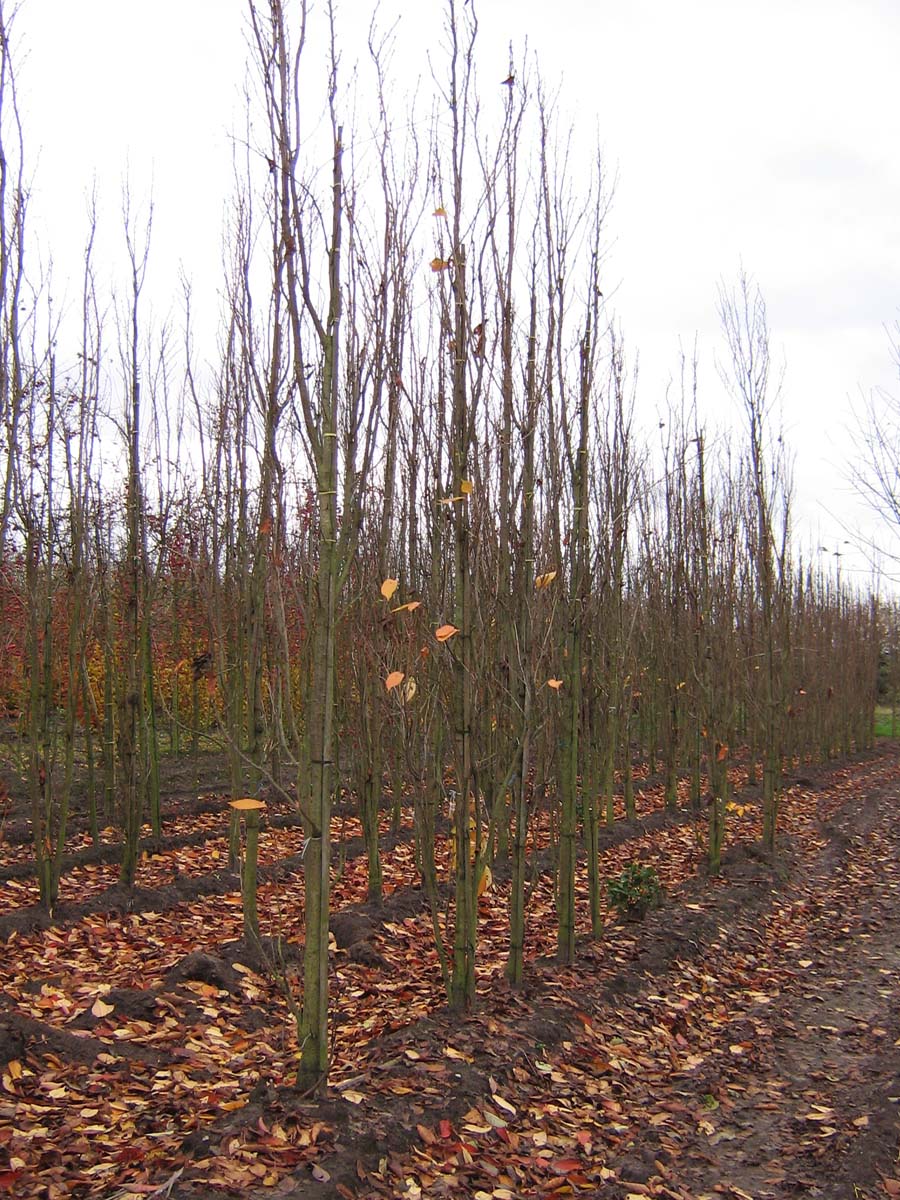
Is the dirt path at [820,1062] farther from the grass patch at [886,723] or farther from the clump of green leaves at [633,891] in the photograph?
the grass patch at [886,723]

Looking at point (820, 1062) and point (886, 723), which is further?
point (886, 723)

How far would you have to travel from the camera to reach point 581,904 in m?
7.64

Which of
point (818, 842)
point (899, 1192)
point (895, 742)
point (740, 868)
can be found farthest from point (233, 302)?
point (895, 742)

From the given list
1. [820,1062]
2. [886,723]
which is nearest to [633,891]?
[820,1062]

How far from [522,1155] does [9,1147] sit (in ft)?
6.03

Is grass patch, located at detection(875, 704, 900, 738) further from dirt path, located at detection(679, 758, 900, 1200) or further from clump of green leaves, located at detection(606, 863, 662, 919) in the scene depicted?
clump of green leaves, located at detection(606, 863, 662, 919)

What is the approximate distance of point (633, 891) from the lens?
6.71m

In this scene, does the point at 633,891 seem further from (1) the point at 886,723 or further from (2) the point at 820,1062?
(1) the point at 886,723

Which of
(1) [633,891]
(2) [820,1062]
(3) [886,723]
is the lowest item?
(3) [886,723]

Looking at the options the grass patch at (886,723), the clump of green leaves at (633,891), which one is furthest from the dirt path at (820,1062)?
the grass patch at (886,723)

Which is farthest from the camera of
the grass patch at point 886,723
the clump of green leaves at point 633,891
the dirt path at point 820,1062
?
the grass patch at point 886,723

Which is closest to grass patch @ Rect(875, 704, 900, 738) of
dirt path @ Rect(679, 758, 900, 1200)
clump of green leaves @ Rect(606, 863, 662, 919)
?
dirt path @ Rect(679, 758, 900, 1200)

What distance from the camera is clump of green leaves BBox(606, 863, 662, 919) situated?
671 cm

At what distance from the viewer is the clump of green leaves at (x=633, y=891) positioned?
6.71 m
